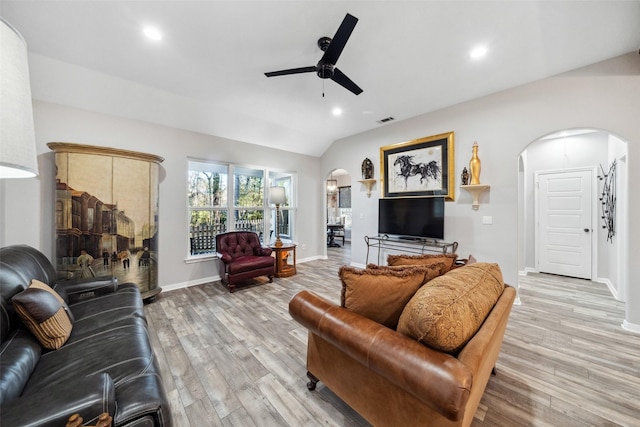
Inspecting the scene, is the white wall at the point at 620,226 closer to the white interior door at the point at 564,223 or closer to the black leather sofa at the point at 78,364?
the white interior door at the point at 564,223

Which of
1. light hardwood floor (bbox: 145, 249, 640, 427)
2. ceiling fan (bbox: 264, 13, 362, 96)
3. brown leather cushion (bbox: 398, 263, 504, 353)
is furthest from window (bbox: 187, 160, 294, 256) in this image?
brown leather cushion (bbox: 398, 263, 504, 353)

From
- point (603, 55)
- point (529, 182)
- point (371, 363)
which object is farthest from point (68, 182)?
point (529, 182)

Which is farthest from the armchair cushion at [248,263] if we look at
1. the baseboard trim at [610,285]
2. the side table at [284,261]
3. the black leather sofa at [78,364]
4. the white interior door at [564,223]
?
the white interior door at [564,223]

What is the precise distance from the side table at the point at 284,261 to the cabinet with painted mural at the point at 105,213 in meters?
2.01

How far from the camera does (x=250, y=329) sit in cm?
270

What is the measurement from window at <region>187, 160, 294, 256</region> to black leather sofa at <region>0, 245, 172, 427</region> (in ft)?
7.32

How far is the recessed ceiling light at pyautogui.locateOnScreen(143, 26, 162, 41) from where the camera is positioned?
2.27m

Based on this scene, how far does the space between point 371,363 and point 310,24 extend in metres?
2.74

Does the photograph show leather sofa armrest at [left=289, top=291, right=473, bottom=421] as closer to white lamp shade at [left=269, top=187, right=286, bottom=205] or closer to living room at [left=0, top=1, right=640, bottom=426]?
living room at [left=0, top=1, right=640, bottom=426]

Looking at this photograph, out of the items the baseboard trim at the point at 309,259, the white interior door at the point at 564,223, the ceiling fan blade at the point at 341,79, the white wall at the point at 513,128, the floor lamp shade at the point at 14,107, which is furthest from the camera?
the baseboard trim at the point at 309,259

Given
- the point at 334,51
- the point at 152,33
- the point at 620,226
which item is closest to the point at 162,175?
the point at 152,33

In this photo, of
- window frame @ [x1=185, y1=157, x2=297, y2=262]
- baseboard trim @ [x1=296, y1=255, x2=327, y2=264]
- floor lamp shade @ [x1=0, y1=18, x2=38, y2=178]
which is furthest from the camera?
baseboard trim @ [x1=296, y1=255, x2=327, y2=264]

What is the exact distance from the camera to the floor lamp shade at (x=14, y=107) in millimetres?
519

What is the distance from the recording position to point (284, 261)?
4.77 m
